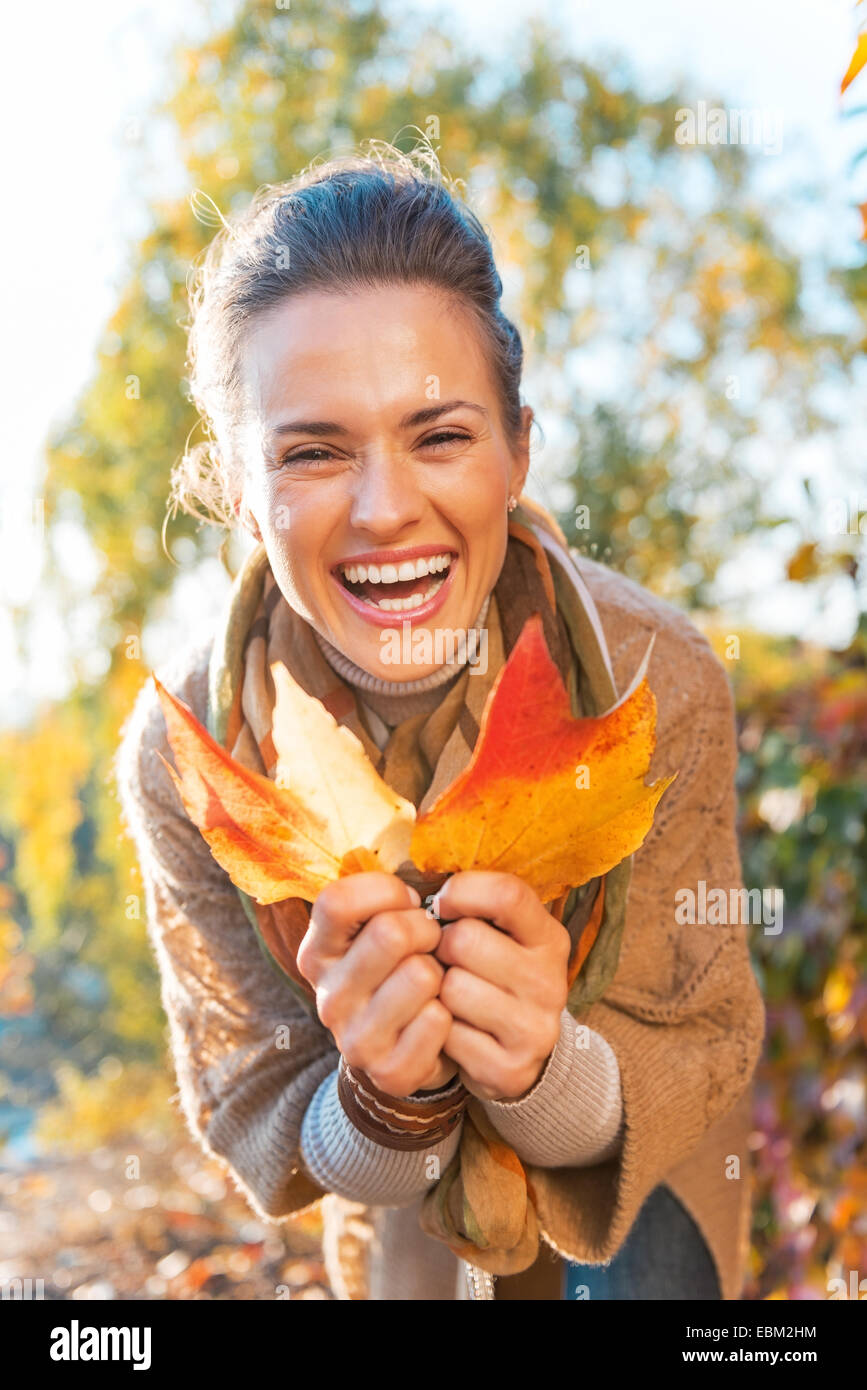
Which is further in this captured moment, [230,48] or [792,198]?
[792,198]

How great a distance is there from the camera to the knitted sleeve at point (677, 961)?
4.55 ft

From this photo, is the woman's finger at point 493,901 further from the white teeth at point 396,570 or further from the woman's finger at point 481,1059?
the white teeth at point 396,570

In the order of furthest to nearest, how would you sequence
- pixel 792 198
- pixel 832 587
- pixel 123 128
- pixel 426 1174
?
pixel 792 198 < pixel 123 128 < pixel 832 587 < pixel 426 1174

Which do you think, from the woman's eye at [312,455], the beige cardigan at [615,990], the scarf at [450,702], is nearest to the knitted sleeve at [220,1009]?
the beige cardigan at [615,990]

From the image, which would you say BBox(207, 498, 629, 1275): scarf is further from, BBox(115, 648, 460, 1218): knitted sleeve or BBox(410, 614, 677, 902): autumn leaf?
BBox(410, 614, 677, 902): autumn leaf

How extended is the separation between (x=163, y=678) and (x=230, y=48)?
10.3 feet

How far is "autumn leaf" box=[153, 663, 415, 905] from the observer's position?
889 millimetres

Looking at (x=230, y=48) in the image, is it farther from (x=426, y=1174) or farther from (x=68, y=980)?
(x=426, y=1174)

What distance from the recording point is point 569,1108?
47.6 inches

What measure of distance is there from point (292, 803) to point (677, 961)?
0.77m

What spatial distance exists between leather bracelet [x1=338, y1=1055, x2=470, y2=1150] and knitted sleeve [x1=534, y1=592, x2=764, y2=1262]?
0.36 meters

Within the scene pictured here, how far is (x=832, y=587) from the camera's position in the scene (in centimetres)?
205

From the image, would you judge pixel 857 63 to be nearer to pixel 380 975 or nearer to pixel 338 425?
pixel 338 425
